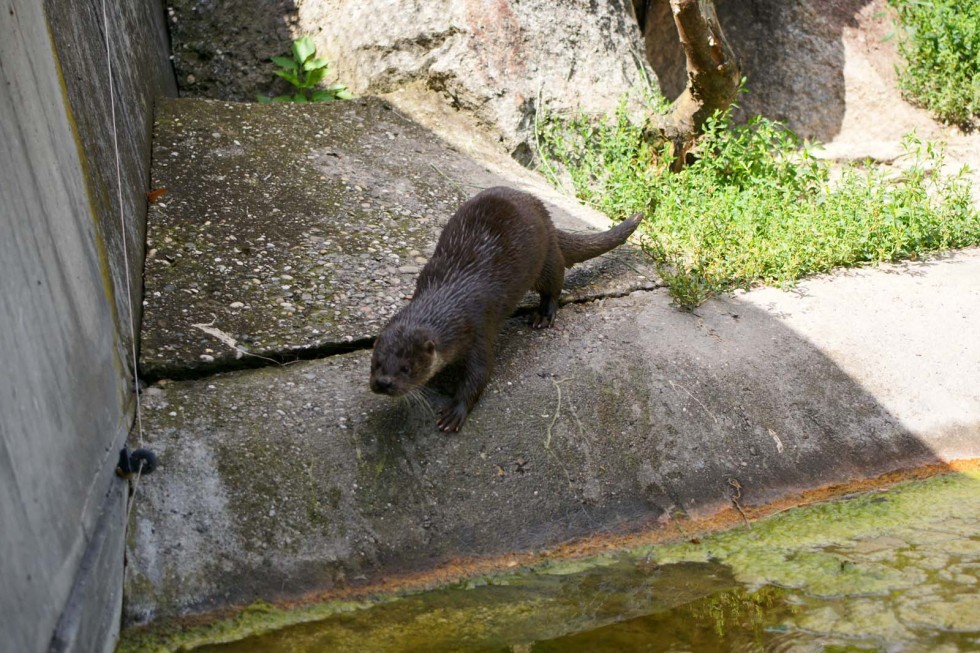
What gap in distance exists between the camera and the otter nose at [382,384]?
2.94 m

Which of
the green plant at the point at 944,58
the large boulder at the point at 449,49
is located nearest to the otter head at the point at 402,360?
the large boulder at the point at 449,49

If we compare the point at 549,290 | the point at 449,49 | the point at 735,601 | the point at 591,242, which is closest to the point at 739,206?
the point at 591,242

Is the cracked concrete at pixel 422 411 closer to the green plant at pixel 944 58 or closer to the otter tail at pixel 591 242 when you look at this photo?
the otter tail at pixel 591 242

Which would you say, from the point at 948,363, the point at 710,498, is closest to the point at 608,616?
the point at 710,498

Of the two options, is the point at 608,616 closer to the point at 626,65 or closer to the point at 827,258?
the point at 827,258

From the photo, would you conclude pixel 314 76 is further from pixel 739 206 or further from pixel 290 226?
pixel 739 206

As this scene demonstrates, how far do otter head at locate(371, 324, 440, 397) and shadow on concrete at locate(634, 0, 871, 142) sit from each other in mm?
4336

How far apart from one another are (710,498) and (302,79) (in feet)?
11.8

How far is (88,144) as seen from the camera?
2.85 metres

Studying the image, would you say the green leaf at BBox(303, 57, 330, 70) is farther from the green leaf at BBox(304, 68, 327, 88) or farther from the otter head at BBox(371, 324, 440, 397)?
the otter head at BBox(371, 324, 440, 397)

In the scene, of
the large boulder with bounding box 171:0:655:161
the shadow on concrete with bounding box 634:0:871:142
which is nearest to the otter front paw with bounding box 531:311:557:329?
the large boulder with bounding box 171:0:655:161

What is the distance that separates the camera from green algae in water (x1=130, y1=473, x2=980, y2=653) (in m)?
2.50

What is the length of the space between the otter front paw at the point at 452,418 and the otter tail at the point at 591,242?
3.19 ft

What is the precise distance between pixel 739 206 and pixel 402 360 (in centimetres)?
227
